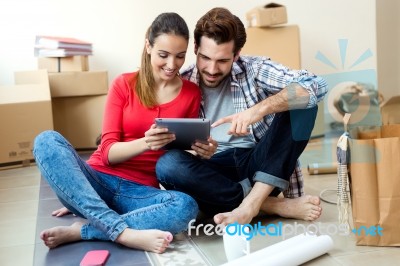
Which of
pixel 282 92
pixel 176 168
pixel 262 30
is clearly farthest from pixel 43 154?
pixel 262 30

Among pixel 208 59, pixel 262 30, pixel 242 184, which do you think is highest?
pixel 262 30

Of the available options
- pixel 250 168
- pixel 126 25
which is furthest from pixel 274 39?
pixel 250 168

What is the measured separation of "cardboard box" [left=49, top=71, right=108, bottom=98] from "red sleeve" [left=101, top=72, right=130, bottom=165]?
1.59 m

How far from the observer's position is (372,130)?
1.39 m

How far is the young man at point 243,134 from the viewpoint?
150 centimetres

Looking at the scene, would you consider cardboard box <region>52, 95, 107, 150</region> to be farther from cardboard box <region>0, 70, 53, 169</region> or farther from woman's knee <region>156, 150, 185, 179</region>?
woman's knee <region>156, 150, 185, 179</region>

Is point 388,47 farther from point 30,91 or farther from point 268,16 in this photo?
point 30,91

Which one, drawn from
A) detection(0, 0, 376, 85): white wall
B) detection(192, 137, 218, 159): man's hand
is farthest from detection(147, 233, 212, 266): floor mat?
detection(0, 0, 376, 85): white wall

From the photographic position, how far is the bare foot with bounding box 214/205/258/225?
57.2 inches

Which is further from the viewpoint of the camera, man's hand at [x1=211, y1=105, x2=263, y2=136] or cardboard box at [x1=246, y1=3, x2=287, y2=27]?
cardboard box at [x1=246, y1=3, x2=287, y2=27]

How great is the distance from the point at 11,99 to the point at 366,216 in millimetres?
2146

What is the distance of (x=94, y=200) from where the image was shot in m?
1.40

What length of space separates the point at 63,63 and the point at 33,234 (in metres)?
1.74

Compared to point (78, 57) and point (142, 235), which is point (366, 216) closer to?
point (142, 235)
